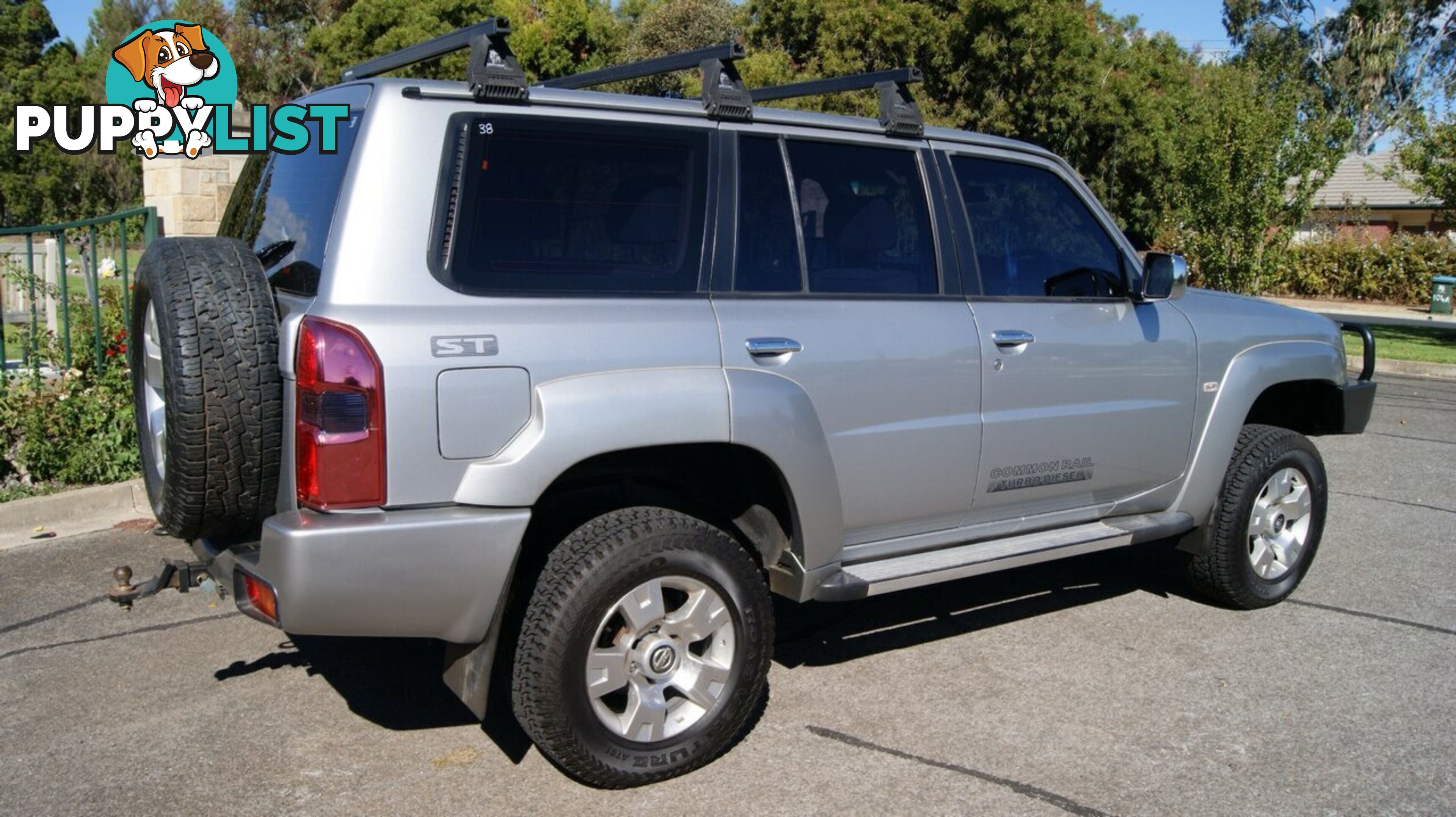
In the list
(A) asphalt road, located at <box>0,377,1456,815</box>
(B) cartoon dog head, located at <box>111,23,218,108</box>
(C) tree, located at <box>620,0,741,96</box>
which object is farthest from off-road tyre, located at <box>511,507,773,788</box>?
(C) tree, located at <box>620,0,741,96</box>

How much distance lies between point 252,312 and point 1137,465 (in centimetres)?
346

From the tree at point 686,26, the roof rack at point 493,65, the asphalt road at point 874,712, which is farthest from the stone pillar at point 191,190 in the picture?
the tree at point 686,26

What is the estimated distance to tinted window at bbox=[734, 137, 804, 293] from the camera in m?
4.02

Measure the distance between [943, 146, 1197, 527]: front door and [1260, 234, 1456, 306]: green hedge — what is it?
2686 cm

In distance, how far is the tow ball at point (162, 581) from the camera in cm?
374

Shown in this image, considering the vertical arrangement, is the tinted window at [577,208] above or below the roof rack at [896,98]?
below

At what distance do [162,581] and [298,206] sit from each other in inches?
48.9

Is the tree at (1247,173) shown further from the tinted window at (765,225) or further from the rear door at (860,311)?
the tinted window at (765,225)

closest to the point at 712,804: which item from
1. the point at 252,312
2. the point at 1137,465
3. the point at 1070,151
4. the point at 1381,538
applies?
the point at 252,312

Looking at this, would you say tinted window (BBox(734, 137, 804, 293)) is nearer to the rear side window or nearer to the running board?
the running board

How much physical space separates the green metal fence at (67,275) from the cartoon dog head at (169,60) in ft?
32.4

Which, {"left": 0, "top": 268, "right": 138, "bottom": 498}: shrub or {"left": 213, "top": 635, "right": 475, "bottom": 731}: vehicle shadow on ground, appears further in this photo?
{"left": 0, "top": 268, "right": 138, "bottom": 498}: shrub

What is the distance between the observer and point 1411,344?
1914 centimetres

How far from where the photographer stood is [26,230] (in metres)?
6.75
